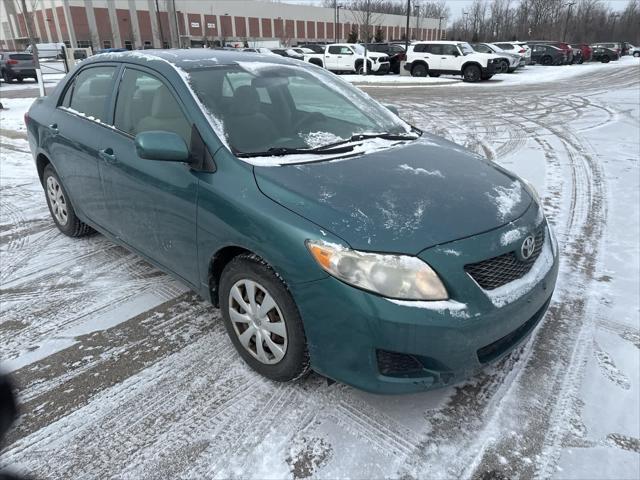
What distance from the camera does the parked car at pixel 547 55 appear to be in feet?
102

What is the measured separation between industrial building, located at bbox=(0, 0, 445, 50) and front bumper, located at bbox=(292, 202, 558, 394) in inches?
2167

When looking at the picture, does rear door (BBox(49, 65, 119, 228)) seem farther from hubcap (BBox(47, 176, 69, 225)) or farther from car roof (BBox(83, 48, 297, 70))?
hubcap (BBox(47, 176, 69, 225))

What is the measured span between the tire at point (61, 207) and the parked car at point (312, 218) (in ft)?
2.20

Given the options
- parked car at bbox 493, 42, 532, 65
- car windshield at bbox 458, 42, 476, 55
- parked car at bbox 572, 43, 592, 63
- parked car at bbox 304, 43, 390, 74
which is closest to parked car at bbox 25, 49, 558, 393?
car windshield at bbox 458, 42, 476, 55

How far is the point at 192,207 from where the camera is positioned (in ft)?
8.97

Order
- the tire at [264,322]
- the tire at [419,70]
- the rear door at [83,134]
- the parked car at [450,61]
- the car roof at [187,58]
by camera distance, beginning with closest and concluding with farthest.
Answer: the tire at [264,322]
the car roof at [187,58]
the rear door at [83,134]
the parked car at [450,61]
the tire at [419,70]

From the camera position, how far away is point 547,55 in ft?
103

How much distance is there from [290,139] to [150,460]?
6.21 ft

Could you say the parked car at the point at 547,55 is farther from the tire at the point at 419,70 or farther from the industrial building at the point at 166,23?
the industrial building at the point at 166,23

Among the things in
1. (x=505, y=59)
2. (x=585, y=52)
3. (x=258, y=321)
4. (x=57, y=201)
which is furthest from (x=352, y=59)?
(x=258, y=321)

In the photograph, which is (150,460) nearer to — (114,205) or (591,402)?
(114,205)

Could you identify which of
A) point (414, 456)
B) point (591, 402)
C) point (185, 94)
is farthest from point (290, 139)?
point (591, 402)

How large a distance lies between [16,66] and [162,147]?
26896 millimetres

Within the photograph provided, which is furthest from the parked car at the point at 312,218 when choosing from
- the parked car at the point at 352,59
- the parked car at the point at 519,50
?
the parked car at the point at 519,50
